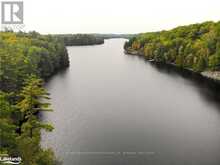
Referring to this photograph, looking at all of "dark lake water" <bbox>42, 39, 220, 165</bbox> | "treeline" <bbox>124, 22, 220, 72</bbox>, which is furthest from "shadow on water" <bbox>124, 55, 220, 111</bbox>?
"treeline" <bbox>124, 22, 220, 72</bbox>

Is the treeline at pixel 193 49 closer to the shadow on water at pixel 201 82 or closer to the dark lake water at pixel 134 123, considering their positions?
the shadow on water at pixel 201 82

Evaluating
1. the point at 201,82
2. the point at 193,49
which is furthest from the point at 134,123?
the point at 193,49

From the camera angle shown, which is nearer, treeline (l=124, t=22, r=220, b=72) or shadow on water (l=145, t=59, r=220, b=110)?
shadow on water (l=145, t=59, r=220, b=110)

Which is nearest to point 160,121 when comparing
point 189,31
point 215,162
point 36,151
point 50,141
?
point 215,162

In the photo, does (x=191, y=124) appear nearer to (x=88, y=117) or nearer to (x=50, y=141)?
(x=88, y=117)

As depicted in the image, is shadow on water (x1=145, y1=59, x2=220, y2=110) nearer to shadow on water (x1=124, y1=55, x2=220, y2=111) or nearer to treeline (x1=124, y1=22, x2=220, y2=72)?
shadow on water (x1=124, y1=55, x2=220, y2=111)

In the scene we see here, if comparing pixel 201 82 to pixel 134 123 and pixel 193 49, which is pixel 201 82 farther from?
pixel 134 123
